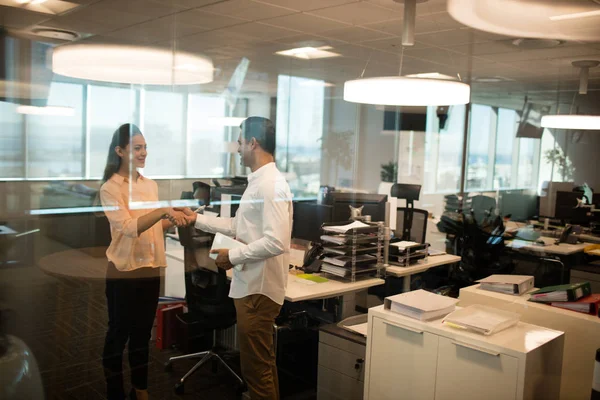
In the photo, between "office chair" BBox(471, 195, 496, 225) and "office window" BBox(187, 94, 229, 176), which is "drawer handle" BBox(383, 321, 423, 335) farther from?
"office window" BBox(187, 94, 229, 176)

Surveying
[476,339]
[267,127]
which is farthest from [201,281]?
[476,339]

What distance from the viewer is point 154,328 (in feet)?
12.2

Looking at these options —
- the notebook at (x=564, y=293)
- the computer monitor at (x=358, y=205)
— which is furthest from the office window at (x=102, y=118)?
the notebook at (x=564, y=293)

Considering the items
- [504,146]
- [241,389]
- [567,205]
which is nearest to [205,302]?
[241,389]

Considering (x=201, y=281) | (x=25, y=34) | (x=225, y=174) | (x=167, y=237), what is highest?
(x=25, y=34)

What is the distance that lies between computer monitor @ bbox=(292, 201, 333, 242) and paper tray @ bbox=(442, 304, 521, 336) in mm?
1639

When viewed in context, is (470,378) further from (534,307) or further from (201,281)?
(201,281)

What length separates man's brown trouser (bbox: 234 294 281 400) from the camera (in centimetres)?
259

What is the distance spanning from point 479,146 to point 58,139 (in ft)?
16.3

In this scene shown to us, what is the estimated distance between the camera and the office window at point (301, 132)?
710 cm

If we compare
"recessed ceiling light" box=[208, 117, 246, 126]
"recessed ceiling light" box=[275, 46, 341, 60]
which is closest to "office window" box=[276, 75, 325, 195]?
"recessed ceiling light" box=[208, 117, 246, 126]

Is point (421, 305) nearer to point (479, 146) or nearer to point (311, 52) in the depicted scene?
point (311, 52)

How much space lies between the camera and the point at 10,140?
3.37 m

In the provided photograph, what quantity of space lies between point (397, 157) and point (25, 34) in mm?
5870
